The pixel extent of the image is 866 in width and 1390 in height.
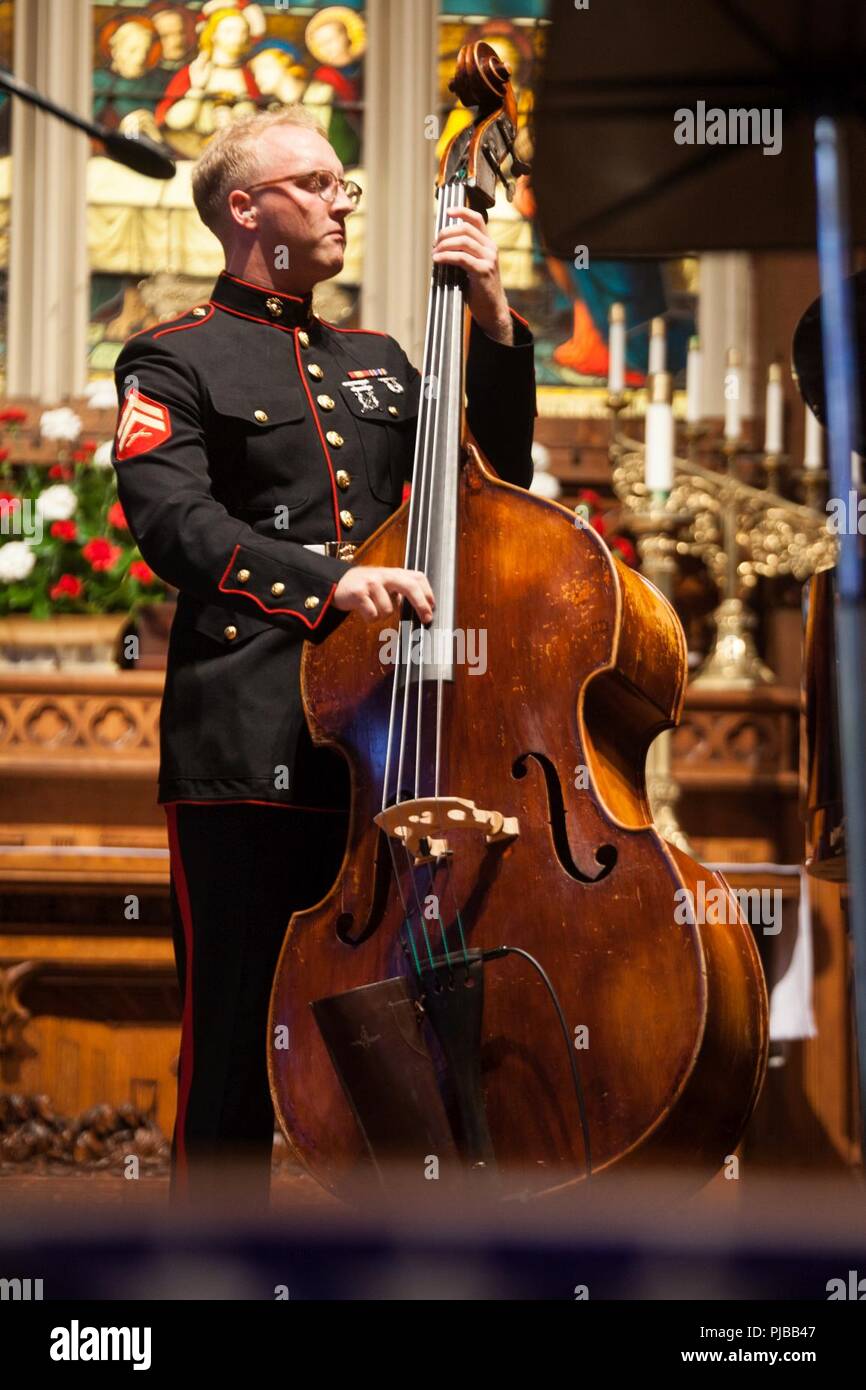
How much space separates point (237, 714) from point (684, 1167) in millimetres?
690

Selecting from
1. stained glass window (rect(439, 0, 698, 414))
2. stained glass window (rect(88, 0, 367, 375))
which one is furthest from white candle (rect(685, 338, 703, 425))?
stained glass window (rect(88, 0, 367, 375))

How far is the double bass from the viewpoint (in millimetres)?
1698

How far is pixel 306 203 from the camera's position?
2096 mm

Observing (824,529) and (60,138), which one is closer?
(824,529)

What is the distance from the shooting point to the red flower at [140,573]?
11.8 ft

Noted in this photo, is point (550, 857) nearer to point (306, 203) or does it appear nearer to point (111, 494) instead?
point (306, 203)

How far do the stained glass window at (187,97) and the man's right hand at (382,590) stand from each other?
9.62 ft

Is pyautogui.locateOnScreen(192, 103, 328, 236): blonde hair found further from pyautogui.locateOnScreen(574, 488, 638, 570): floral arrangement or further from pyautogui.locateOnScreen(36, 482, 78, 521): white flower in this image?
pyautogui.locateOnScreen(574, 488, 638, 570): floral arrangement

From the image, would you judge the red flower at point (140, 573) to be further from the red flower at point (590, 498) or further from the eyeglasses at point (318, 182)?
the eyeglasses at point (318, 182)

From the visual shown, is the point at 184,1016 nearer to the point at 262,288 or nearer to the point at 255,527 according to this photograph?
the point at 255,527

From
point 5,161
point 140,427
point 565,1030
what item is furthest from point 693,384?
point 565,1030
